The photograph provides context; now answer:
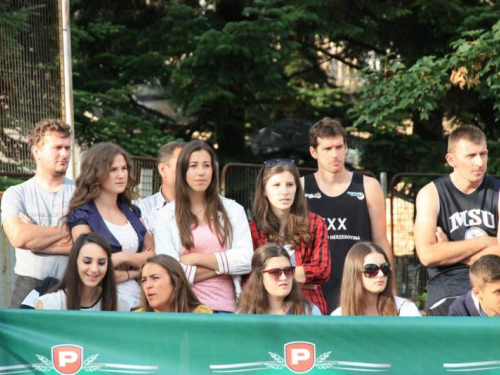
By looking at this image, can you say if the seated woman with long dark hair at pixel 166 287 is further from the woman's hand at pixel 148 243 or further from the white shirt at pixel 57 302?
the woman's hand at pixel 148 243

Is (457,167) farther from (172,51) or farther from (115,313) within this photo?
(172,51)

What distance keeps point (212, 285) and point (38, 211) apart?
1352mm

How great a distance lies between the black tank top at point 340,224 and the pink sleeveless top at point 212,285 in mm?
938

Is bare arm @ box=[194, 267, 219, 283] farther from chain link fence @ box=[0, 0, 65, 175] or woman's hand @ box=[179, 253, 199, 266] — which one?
chain link fence @ box=[0, 0, 65, 175]

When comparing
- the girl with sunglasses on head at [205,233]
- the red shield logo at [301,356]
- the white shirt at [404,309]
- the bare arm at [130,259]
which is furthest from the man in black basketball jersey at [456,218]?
the red shield logo at [301,356]

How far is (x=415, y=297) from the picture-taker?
1120 cm

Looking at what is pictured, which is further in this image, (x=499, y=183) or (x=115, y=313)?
(x=499, y=183)

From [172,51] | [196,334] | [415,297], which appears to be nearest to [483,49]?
[415,297]

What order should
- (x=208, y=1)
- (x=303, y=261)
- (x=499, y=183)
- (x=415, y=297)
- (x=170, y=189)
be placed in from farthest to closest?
1. (x=208, y=1)
2. (x=415, y=297)
3. (x=170, y=189)
4. (x=499, y=183)
5. (x=303, y=261)

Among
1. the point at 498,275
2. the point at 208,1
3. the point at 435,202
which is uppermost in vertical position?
the point at 208,1

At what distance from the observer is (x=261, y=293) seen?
→ 582cm

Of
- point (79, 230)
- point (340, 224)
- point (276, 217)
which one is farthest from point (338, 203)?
point (79, 230)

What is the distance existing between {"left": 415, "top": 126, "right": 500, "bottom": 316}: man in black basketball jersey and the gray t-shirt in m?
2.46

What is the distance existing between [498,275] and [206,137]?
10.8 meters
